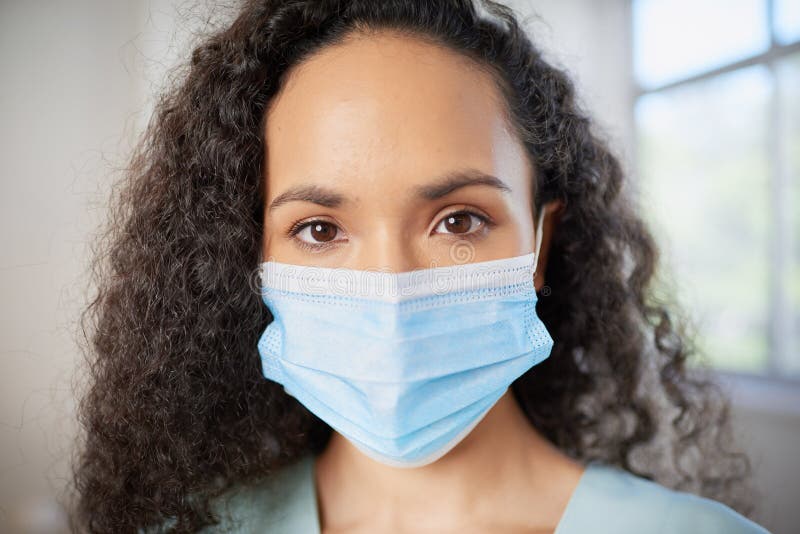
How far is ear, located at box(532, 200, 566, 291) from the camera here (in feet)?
3.40

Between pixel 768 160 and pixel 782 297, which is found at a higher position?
pixel 768 160

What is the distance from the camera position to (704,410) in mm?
1298

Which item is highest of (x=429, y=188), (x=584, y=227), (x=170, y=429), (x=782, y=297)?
(x=429, y=188)

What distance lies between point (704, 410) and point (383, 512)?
82cm

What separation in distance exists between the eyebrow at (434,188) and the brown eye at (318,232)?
5cm

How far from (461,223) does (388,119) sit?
0.19 metres

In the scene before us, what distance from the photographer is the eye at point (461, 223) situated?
856 millimetres

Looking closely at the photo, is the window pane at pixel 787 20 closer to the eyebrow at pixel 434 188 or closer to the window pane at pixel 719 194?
the window pane at pixel 719 194

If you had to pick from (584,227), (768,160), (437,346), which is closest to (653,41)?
(768,160)

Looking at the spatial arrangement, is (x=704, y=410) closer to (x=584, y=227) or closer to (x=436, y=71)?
(x=584, y=227)

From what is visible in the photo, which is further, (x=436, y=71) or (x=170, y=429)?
(x=170, y=429)

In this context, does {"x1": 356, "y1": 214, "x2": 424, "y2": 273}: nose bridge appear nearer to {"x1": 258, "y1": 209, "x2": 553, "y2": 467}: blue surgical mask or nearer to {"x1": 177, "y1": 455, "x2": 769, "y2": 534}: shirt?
{"x1": 258, "y1": 209, "x2": 553, "y2": 467}: blue surgical mask

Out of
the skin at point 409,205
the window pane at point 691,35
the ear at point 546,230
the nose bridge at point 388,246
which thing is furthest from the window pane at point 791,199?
the nose bridge at point 388,246

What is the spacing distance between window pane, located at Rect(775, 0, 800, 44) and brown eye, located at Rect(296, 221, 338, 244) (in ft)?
8.13
